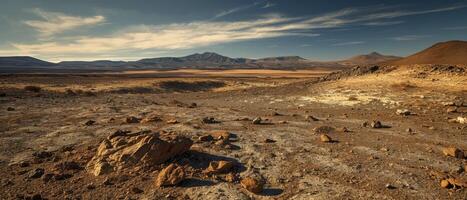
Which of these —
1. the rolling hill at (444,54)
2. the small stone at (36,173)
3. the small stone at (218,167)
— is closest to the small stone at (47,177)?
the small stone at (36,173)

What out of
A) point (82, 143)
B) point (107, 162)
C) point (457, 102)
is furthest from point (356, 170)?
point (457, 102)

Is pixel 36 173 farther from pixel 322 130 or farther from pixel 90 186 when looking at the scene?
pixel 322 130

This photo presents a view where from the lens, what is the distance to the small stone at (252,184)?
28.0 feet

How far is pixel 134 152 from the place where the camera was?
10289 mm

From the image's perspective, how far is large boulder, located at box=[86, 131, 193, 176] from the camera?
10.0 m

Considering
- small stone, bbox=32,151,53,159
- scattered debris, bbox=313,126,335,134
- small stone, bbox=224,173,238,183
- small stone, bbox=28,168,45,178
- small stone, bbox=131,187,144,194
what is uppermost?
scattered debris, bbox=313,126,335,134

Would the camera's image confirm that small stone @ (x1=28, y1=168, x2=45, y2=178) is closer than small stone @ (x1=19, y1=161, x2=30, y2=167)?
Yes

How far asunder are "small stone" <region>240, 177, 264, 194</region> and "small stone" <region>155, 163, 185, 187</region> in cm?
169

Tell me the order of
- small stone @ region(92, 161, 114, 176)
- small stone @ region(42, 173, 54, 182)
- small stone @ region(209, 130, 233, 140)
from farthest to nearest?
small stone @ region(209, 130, 233, 140) → small stone @ region(92, 161, 114, 176) → small stone @ region(42, 173, 54, 182)

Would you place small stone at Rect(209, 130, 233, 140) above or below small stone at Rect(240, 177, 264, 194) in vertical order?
above

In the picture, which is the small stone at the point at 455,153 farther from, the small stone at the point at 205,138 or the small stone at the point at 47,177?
the small stone at the point at 47,177

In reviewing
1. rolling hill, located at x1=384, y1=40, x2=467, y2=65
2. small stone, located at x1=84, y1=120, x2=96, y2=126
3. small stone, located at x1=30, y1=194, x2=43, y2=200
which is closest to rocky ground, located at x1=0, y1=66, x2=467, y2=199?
small stone, located at x1=30, y1=194, x2=43, y2=200

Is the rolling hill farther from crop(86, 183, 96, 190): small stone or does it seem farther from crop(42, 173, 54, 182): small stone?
crop(42, 173, 54, 182): small stone

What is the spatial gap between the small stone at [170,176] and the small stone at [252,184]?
66.5 inches
